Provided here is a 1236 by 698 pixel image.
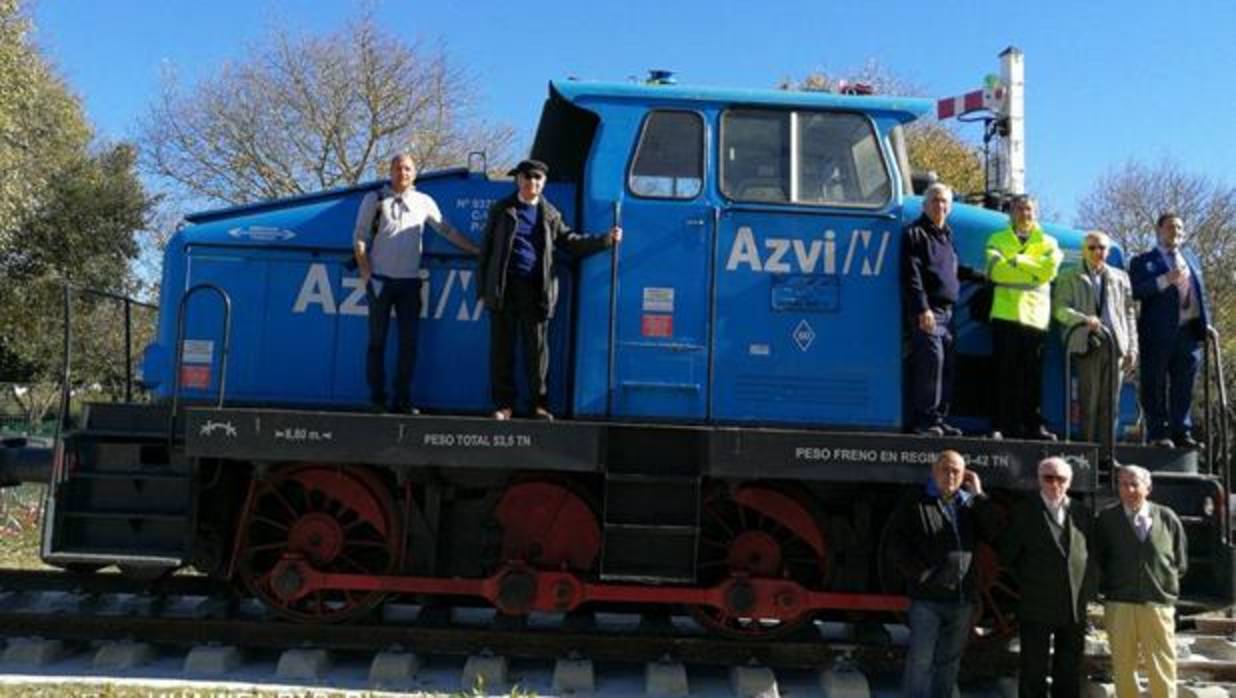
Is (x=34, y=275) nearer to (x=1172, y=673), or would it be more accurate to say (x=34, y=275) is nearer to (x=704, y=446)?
(x=704, y=446)

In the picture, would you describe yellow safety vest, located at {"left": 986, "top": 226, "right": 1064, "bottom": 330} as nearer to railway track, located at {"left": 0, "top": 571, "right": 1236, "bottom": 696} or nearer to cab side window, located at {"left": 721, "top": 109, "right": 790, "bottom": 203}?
cab side window, located at {"left": 721, "top": 109, "right": 790, "bottom": 203}

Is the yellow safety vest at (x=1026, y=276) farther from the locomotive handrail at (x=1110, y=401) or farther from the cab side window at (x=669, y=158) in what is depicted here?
the cab side window at (x=669, y=158)

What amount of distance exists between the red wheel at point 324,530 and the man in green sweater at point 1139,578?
4510mm

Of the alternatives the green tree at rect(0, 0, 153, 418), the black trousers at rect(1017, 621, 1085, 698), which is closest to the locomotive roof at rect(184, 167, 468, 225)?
the black trousers at rect(1017, 621, 1085, 698)

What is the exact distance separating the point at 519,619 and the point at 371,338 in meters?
2.21

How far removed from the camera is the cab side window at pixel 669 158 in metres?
6.72

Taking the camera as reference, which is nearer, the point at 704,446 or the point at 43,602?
the point at 704,446

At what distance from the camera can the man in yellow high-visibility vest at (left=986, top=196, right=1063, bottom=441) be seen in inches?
260

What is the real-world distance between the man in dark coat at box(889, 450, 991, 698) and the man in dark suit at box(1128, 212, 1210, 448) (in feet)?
6.58

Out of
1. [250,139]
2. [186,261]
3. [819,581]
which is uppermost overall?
[250,139]

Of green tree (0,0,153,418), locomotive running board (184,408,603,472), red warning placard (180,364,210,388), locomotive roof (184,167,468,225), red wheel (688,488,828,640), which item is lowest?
red wheel (688,488,828,640)

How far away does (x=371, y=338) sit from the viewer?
6.75 metres

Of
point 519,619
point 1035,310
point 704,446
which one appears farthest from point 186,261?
point 1035,310

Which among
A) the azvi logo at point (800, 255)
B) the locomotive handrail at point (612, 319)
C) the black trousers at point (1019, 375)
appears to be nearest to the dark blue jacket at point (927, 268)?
the azvi logo at point (800, 255)
